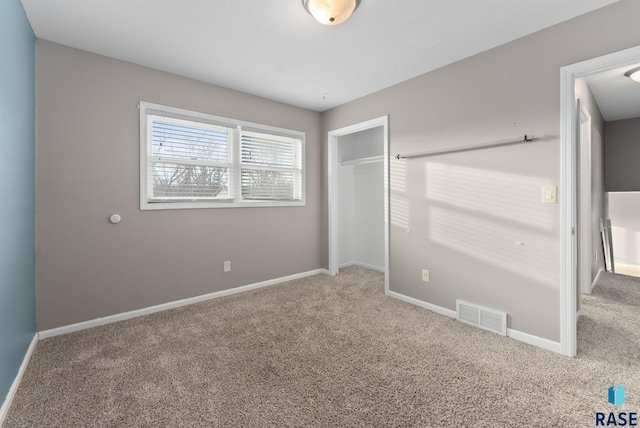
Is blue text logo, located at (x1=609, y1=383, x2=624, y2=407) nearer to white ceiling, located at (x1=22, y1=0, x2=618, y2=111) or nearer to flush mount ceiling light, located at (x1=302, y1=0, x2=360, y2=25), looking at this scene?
white ceiling, located at (x1=22, y1=0, x2=618, y2=111)

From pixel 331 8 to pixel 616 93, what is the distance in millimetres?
3803

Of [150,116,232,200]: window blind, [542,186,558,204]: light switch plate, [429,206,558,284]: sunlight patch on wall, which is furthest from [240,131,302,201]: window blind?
[542,186,558,204]: light switch plate

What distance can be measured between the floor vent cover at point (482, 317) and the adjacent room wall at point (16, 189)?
3.17 m

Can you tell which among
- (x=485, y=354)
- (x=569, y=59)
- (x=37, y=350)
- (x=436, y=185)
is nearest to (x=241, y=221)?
(x=37, y=350)

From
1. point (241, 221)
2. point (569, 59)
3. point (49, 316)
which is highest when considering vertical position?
point (569, 59)

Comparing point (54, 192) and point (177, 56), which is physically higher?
point (177, 56)

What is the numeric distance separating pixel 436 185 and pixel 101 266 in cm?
324

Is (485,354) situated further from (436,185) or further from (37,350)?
(37,350)

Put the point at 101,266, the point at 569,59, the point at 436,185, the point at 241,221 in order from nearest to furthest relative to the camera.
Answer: the point at 569,59, the point at 101,266, the point at 436,185, the point at 241,221

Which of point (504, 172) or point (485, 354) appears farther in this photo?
point (504, 172)

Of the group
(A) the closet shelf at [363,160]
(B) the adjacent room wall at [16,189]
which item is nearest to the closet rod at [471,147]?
(A) the closet shelf at [363,160]

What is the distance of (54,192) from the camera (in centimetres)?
232

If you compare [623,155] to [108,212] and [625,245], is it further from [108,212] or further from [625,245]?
[108,212]

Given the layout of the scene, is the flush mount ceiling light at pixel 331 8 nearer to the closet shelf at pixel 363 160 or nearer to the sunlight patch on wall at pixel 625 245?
the closet shelf at pixel 363 160
